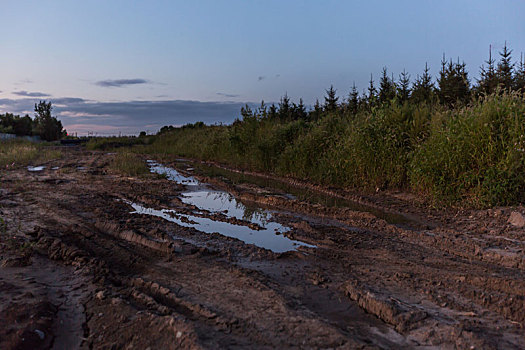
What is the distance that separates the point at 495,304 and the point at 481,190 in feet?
12.6

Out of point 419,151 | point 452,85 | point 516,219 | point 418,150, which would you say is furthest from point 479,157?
point 452,85

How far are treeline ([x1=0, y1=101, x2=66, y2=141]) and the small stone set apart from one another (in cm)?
3984

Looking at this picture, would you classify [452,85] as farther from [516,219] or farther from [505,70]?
[516,219]

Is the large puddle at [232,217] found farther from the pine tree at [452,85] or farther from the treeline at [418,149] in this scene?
the pine tree at [452,85]

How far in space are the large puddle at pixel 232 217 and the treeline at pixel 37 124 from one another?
114ft

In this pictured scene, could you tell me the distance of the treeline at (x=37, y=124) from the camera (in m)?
37.5

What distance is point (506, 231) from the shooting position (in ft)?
16.2

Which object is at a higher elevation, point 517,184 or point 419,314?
point 517,184

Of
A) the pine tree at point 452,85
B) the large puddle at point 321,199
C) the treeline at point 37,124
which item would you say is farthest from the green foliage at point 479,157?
the treeline at point 37,124

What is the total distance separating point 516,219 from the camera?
5.11m

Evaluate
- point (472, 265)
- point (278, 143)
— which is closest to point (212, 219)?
point (472, 265)

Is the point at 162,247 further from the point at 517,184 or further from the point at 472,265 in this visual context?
the point at 517,184

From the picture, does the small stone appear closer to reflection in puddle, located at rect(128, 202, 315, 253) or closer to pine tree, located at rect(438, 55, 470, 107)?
reflection in puddle, located at rect(128, 202, 315, 253)

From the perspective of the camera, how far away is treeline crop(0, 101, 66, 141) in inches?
1475
